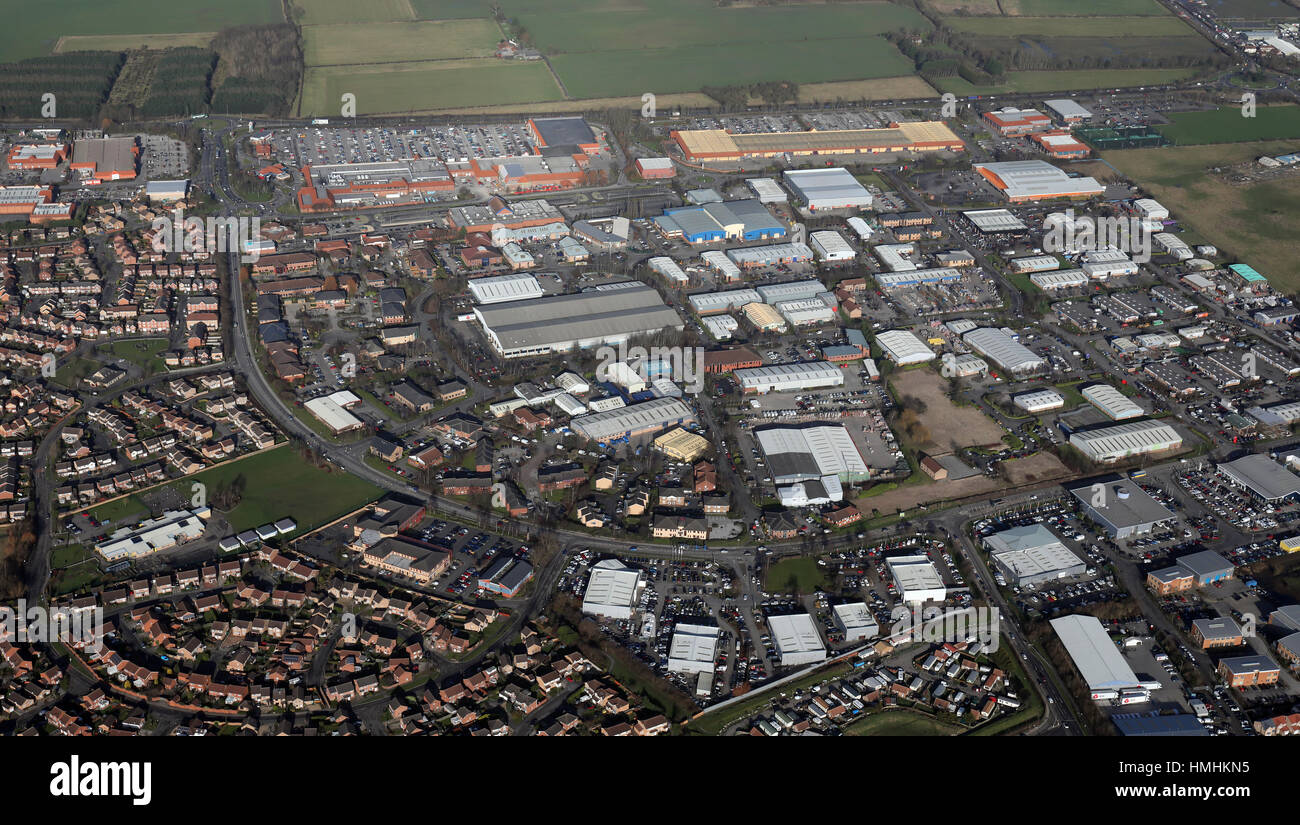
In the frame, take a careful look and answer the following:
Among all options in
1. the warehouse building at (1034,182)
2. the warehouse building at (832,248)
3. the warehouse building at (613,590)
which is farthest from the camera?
the warehouse building at (1034,182)

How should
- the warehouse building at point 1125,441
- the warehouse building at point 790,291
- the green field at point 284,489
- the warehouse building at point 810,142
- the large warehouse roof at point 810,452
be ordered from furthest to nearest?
the warehouse building at point 810,142
the warehouse building at point 790,291
the warehouse building at point 1125,441
the large warehouse roof at point 810,452
the green field at point 284,489

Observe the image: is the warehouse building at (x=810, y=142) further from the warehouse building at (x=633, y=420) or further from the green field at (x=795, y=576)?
the green field at (x=795, y=576)

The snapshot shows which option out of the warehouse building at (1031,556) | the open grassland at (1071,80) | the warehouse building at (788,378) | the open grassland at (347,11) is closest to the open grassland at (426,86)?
the open grassland at (347,11)

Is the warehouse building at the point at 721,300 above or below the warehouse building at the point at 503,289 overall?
→ above

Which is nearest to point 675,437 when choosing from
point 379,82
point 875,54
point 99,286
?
point 99,286

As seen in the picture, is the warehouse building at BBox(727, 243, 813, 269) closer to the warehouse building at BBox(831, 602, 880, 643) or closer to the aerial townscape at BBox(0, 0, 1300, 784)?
the aerial townscape at BBox(0, 0, 1300, 784)

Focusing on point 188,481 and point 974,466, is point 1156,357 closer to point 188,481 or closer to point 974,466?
point 974,466

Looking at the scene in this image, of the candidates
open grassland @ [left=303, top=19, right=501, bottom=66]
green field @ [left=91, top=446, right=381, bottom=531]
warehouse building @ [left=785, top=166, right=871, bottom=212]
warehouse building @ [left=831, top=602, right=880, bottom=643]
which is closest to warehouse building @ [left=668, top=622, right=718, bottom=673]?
warehouse building @ [left=831, top=602, right=880, bottom=643]
